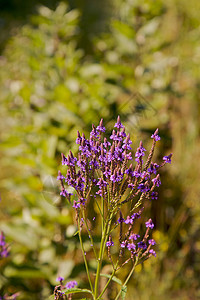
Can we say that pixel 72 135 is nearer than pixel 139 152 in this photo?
No

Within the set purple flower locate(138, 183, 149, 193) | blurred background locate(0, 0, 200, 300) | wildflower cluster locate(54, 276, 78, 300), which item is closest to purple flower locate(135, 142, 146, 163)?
purple flower locate(138, 183, 149, 193)

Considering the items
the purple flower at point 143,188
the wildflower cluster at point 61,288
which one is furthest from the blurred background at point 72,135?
the purple flower at point 143,188

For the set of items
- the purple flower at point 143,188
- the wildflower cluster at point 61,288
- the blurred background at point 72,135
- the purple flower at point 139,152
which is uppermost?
the blurred background at point 72,135

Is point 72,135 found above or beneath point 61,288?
above

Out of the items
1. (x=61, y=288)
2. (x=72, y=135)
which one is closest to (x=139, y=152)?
(x=61, y=288)

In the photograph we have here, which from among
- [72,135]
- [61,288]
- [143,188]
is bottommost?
[61,288]

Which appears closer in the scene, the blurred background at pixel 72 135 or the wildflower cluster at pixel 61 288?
the wildflower cluster at pixel 61 288

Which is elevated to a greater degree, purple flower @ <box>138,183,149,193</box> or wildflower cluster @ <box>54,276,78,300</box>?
purple flower @ <box>138,183,149,193</box>

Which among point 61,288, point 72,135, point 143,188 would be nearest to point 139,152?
point 143,188

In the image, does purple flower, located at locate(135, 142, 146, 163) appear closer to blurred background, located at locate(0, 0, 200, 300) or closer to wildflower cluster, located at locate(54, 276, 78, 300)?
wildflower cluster, located at locate(54, 276, 78, 300)

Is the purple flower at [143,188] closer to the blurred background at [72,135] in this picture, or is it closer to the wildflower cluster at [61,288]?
the wildflower cluster at [61,288]

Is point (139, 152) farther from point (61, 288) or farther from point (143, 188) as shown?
point (61, 288)

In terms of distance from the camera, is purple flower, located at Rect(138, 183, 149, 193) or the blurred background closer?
purple flower, located at Rect(138, 183, 149, 193)

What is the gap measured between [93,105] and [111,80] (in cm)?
29
